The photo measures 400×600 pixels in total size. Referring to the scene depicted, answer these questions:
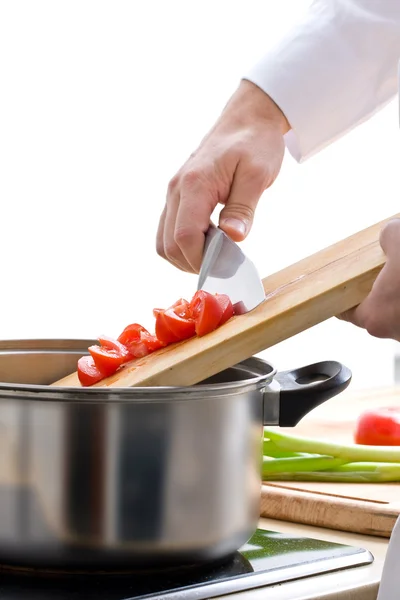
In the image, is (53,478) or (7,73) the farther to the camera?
(7,73)

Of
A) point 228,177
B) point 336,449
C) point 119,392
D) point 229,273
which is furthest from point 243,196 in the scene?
point 119,392

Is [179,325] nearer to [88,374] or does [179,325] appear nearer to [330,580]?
[88,374]

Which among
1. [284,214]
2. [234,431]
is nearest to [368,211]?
[284,214]

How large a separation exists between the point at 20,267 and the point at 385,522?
2.18 meters

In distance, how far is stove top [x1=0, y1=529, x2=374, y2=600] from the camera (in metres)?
0.76

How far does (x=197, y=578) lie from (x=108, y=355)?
262mm

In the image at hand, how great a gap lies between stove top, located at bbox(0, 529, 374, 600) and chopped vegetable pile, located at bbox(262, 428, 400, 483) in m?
0.26

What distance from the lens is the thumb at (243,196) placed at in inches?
44.2

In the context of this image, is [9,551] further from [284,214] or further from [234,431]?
[284,214]

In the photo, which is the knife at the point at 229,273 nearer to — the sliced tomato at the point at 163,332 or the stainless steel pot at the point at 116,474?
the sliced tomato at the point at 163,332

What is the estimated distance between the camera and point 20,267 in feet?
9.89

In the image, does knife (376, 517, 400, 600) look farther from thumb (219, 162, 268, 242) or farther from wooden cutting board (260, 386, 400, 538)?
thumb (219, 162, 268, 242)

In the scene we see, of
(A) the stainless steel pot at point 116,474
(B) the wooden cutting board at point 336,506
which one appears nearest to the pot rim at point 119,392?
(A) the stainless steel pot at point 116,474

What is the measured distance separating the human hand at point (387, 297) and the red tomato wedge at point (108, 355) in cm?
26
